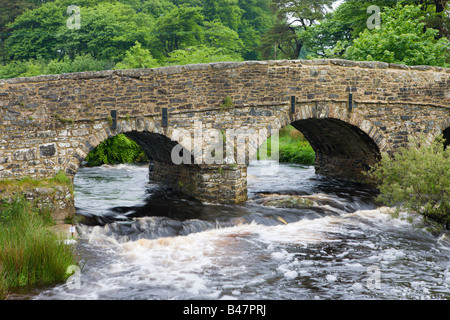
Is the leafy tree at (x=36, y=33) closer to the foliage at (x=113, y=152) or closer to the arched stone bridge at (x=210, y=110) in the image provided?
the foliage at (x=113, y=152)

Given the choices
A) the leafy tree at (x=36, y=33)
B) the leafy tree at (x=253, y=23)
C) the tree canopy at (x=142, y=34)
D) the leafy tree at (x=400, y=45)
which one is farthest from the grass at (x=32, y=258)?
the leafy tree at (x=253, y=23)

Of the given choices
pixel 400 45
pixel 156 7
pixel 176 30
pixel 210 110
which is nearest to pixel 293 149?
pixel 400 45

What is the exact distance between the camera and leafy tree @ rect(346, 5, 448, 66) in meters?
17.0

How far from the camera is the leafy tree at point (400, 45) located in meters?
17.0

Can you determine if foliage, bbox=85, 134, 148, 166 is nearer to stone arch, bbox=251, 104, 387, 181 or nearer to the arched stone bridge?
the arched stone bridge

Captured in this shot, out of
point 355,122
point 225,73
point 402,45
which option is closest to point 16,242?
point 225,73

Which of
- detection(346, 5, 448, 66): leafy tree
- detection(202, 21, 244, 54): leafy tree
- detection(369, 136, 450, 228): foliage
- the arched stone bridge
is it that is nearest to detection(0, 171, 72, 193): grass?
the arched stone bridge

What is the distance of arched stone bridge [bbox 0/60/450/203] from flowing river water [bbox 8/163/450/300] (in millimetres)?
1472

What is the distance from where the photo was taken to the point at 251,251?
887cm

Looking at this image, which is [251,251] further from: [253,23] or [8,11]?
[253,23]

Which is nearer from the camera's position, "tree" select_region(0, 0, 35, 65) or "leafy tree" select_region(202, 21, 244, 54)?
"leafy tree" select_region(202, 21, 244, 54)

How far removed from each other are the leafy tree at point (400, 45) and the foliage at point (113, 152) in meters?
10.5
